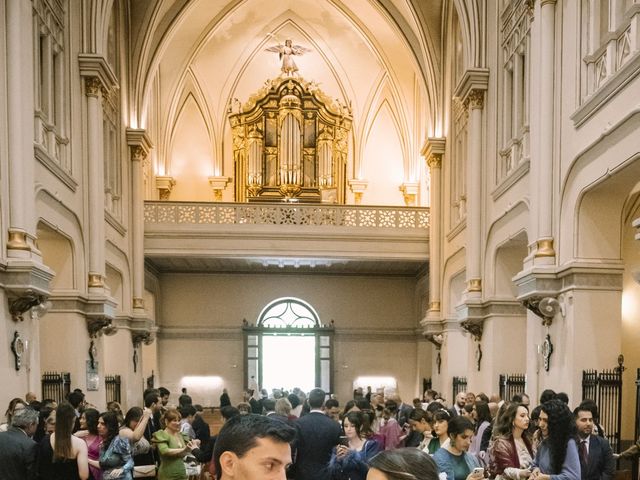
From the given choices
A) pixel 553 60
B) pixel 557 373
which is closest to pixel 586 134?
pixel 553 60

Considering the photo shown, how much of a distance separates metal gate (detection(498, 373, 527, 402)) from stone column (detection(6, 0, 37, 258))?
768 centimetres

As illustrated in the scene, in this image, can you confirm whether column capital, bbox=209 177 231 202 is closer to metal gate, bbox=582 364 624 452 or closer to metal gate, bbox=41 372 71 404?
metal gate, bbox=41 372 71 404

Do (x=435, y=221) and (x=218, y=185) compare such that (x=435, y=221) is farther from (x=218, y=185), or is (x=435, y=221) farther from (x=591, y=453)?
(x=591, y=453)

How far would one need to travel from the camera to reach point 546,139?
38.5 feet

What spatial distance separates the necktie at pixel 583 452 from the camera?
651cm

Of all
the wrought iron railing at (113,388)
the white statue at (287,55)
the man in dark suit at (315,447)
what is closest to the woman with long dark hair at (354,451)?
the man in dark suit at (315,447)

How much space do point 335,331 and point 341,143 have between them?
5.70 m

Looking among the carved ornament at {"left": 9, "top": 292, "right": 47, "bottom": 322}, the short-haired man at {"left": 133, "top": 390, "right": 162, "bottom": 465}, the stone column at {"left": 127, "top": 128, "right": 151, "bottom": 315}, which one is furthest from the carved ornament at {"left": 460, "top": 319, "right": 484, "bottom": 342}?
the stone column at {"left": 127, "top": 128, "right": 151, "bottom": 315}

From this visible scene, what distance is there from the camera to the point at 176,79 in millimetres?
24781

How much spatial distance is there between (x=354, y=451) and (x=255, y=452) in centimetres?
482

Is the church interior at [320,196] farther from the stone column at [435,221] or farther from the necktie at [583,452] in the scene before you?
the necktie at [583,452]

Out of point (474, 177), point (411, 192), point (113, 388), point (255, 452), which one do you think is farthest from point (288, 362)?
point (255, 452)

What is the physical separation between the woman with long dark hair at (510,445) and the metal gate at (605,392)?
4497 mm

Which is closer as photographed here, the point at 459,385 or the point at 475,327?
the point at 475,327
